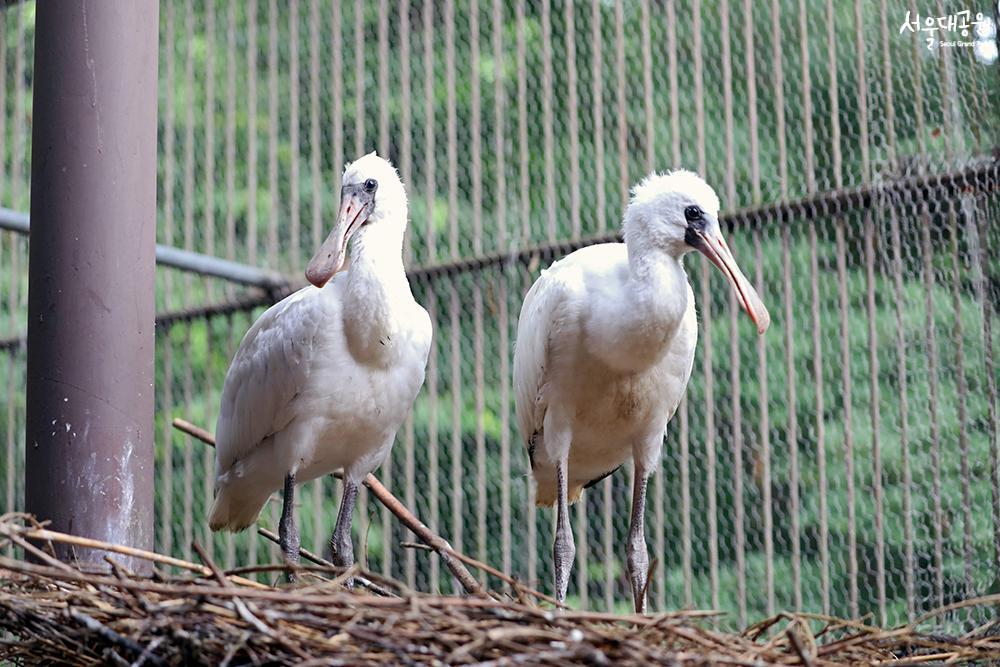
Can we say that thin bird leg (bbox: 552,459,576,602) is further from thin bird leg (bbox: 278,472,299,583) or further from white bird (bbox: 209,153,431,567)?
thin bird leg (bbox: 278,472,299,583)

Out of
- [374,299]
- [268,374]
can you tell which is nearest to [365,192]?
[374,299]

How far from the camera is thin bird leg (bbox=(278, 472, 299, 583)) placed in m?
5.64

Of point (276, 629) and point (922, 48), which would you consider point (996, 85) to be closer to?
point (922, 48)

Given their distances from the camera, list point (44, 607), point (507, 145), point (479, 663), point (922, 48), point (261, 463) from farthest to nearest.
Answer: point (507, 145) → point (922, 48) → point (261, 463) → point (44, 607) → point (479, 663)

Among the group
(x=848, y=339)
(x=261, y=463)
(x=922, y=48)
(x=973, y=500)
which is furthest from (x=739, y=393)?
(x=261, y=463)

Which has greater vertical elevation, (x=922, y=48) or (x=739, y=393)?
(x=922, y=48)

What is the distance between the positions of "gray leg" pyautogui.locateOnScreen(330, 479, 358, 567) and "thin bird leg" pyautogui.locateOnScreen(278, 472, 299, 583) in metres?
0.17

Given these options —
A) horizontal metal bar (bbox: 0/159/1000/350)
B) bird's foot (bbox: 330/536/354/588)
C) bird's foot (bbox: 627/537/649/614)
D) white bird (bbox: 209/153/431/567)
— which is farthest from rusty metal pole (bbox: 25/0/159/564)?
horizontal metal bar (bbox: 0/159/1000/350)

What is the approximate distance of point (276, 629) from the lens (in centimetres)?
317

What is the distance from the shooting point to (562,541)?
5.65 meters

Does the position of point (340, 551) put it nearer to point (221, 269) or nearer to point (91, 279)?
point (91, 279)

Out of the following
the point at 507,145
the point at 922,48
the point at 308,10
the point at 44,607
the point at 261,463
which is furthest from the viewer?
the point at 308,10

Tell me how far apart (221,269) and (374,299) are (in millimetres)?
2696

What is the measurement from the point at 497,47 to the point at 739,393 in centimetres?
234
